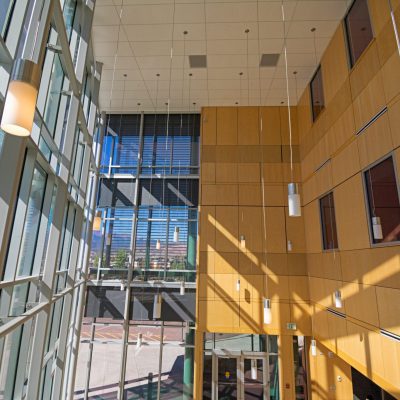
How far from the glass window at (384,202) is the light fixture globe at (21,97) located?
183 inches

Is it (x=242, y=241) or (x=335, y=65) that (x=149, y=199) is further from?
(x=335, y=65)

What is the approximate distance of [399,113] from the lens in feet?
13.9

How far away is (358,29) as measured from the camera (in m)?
5.59

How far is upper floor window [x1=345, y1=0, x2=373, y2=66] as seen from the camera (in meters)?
5.23

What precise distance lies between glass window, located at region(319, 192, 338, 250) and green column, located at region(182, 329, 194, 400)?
4.63m

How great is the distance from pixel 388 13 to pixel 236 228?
5.91 metres

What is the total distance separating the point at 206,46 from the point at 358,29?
3257 mm

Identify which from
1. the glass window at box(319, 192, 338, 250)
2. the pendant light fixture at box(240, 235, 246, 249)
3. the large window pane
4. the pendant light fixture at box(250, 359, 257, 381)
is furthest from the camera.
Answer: the pendant light fixture at box(240, 235, 246, 249)

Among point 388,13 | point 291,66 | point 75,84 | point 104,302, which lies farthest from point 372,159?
point 104,302

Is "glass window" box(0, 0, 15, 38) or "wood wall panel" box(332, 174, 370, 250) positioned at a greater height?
"glass window" box(0, 0, 15, 38)

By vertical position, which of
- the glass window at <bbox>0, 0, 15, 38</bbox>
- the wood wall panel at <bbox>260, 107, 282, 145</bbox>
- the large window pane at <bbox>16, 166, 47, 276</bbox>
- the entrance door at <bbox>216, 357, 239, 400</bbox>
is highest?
the wood wall panel at <bbox>260, 107, 282, 145</bbox>

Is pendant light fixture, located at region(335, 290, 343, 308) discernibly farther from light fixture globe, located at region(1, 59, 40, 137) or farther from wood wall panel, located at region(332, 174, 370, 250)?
light fixture globe, located at region(1, 59, 40, 137)

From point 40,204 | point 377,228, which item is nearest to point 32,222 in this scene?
point 40,204

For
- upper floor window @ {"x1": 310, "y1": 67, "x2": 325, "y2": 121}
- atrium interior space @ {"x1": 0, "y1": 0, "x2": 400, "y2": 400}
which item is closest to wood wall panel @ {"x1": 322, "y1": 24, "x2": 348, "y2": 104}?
atrium interior space @ {"x1": 0, "y1": 0, "x2": 400, "y2": 400}
